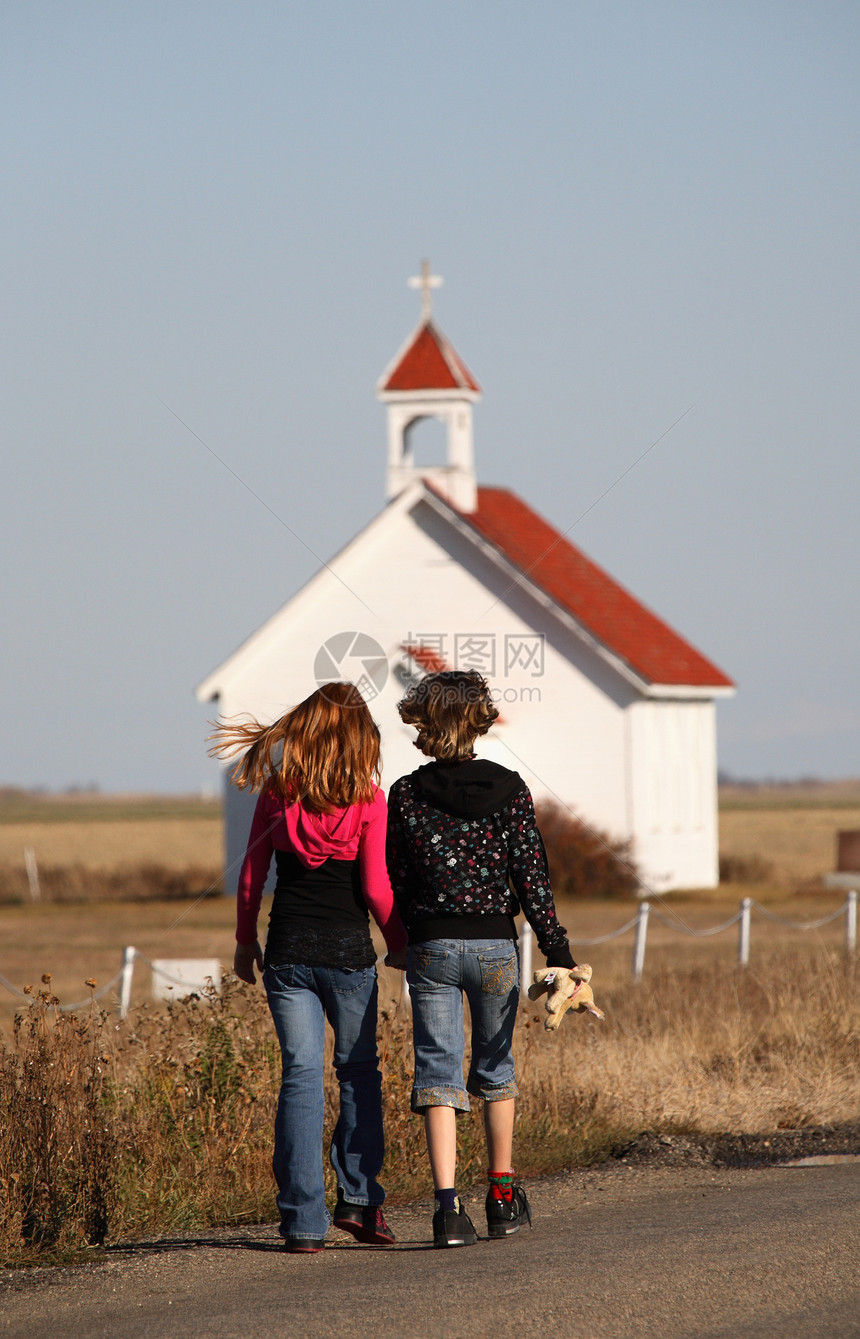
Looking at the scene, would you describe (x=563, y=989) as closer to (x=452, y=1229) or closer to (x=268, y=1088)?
(x=452, y=1229)

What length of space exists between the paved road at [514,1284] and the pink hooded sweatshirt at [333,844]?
1074 millimetres

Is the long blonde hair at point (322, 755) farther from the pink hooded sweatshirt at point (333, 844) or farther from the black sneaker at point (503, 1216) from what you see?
the black sneaker at point (503, 1216)

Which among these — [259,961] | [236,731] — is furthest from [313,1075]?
[236,731]

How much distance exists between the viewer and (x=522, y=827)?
553 centimetres

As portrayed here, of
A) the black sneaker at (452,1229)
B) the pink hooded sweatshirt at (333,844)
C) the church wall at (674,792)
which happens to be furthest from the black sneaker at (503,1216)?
the church wall at (674,792)

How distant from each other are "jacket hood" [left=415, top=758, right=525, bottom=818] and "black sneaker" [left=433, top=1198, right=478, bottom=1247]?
→ 4.28ft

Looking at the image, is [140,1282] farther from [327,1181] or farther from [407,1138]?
[407,1138]

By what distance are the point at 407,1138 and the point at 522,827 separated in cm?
231

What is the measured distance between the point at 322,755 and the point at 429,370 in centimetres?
2414

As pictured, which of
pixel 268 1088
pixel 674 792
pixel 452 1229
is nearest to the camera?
pixel 452 1229

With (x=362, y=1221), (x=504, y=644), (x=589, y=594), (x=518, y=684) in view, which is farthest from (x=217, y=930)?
(x=362, y=1221)

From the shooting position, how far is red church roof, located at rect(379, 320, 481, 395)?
94.5 ft

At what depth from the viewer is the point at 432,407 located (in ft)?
94.9

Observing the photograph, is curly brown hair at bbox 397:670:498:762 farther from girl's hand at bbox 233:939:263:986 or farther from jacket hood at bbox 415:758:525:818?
girl's hand at bbox 233:939:263:986
